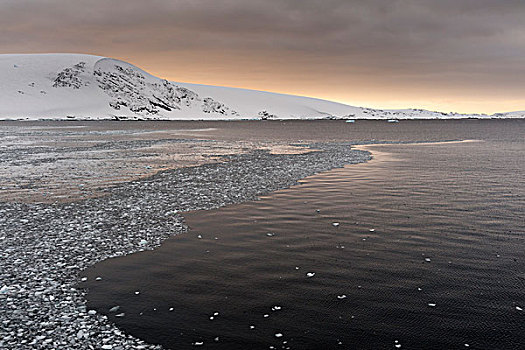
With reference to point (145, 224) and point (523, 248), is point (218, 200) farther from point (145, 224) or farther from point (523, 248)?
point (523, 248)

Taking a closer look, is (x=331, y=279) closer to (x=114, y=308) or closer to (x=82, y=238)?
(x=114, y=308)

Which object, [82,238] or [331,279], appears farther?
[82,238]

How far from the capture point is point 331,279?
10445 mm

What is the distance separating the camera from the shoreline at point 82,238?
7.81m

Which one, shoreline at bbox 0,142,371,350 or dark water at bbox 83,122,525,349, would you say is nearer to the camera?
shoreline at bbox 0,142,371,350

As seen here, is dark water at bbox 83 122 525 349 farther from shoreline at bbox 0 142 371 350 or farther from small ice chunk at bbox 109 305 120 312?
shoreline at bbox 0 142 371 350

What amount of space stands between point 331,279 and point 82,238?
837 cm

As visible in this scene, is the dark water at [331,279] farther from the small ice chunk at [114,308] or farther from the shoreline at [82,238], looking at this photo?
the shoreline at [82,238]

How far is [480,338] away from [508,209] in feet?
40.0

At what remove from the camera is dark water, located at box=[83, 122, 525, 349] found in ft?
26.1

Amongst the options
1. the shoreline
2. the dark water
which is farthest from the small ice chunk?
the shoreline

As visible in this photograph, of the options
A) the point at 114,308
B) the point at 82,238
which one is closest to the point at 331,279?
the point at 114,308

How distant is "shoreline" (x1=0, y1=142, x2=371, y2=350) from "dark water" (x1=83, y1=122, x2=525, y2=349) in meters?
0.61

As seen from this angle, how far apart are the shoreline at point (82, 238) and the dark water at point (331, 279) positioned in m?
0.61
